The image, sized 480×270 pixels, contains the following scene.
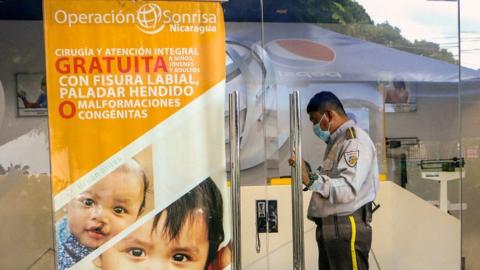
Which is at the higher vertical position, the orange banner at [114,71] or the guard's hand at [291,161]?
the orange banner at [114,71]

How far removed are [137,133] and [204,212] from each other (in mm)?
506

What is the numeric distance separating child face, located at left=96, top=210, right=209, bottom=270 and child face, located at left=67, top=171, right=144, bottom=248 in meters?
0.08

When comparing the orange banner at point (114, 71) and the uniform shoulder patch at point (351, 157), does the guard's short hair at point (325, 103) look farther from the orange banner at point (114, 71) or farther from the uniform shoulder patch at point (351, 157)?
the orange banner at point (114, 71)

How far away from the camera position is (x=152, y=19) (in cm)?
257

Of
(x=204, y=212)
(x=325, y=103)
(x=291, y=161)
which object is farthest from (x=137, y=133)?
(x=325, y=103)

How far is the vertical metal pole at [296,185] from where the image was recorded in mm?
2582

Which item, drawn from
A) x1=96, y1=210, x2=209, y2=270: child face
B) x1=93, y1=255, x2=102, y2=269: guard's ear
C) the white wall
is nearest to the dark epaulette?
x1=96, y1=210, x2=209, y2=270: child face

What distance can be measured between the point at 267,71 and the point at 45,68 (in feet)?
3.57

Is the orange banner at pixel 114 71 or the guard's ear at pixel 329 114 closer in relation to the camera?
the orange banner at pixel 114 71

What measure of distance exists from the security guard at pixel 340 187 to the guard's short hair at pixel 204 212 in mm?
466

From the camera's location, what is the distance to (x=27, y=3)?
2.53 m

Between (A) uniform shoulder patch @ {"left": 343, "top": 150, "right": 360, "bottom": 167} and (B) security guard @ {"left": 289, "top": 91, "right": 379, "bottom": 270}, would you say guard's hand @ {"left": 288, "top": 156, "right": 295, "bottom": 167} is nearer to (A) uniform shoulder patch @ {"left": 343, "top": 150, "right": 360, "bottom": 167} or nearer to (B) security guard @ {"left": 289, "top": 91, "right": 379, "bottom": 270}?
(B) security guard @ {"left": 289, "top": 91, "right": 379, "bottom": 270}

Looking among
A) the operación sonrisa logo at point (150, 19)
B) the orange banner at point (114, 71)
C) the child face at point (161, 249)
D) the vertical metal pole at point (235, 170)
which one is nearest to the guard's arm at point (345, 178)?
the vertical metal pole at point (235, 170)

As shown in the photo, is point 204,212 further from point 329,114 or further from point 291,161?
point 329,114
